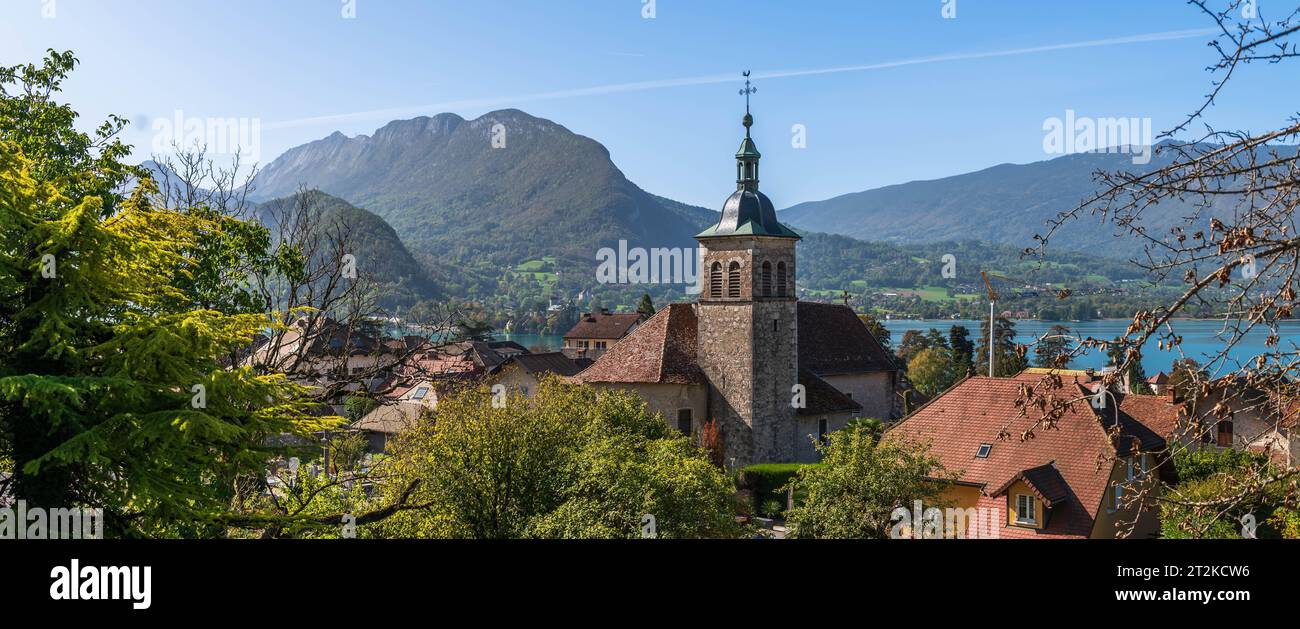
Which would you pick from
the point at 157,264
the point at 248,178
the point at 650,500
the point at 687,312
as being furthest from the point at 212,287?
the point at 687,312

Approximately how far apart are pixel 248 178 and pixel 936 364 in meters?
74.0

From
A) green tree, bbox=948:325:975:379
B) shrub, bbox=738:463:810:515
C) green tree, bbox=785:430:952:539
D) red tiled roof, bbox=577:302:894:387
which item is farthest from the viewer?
green tree, bbox=948:325:975:379

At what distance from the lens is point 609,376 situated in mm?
41031

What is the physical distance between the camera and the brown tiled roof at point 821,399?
4091 cm

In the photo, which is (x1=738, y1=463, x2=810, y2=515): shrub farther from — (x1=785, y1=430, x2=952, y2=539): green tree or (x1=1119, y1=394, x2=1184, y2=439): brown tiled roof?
(x1=1119, y1=394, x2=1184, y2=439): brown tiled roof

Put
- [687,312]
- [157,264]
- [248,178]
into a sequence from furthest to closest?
[687,312], [248,178], [157,264]

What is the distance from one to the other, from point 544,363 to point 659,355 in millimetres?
15965

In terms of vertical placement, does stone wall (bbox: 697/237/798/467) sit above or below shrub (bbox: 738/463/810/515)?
above

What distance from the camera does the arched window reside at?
39.8 meters

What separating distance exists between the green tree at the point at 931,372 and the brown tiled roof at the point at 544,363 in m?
34.8

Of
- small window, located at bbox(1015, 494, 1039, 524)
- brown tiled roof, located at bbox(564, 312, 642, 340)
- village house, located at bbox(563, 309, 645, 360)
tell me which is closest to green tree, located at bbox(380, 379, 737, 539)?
small window, located at bbox(1015, 494, 1039, 524)

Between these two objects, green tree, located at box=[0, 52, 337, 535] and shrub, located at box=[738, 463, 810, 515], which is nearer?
green tree, located at box=[0, 52, 337, 535]

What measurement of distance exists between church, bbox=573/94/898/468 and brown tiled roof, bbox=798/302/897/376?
20.6 feet
